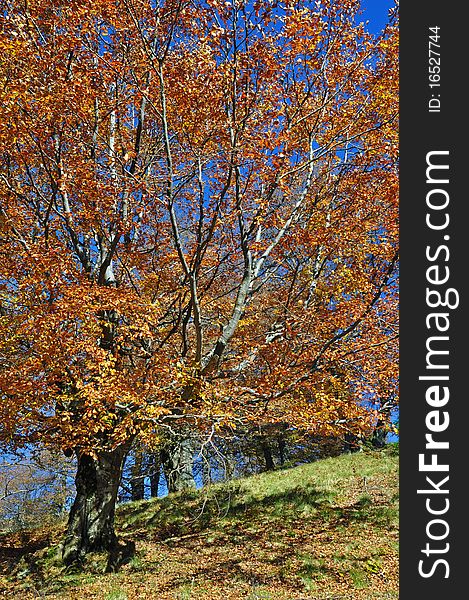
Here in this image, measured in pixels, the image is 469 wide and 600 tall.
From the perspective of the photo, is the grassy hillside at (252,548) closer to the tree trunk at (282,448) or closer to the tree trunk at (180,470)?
the tree trunk at (180,470)

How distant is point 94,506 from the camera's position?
1105cm

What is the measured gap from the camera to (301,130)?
9359mm

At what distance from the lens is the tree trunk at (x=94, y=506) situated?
10.9 metres

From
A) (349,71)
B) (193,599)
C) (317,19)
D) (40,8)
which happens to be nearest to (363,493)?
(193,599)

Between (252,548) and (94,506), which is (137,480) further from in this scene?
(252,548)

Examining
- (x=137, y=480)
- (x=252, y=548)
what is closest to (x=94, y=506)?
(x=252, y=548)

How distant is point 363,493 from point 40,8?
14.7 m

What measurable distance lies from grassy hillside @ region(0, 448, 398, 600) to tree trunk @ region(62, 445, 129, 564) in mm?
471

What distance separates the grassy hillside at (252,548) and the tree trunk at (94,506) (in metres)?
0.47

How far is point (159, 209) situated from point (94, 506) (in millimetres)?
7411

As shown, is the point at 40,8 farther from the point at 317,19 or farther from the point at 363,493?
the point at 363,493

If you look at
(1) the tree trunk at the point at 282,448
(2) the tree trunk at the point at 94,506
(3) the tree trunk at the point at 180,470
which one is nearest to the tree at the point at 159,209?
(2) the tree trunk at the point at 94,506

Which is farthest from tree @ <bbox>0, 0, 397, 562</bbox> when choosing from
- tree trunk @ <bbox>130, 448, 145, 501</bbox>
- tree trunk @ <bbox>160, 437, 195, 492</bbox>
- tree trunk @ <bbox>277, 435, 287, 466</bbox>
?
tree trunk @ <bbox>277, 435, 287, 466</bbox>

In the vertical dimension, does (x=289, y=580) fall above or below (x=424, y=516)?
below
